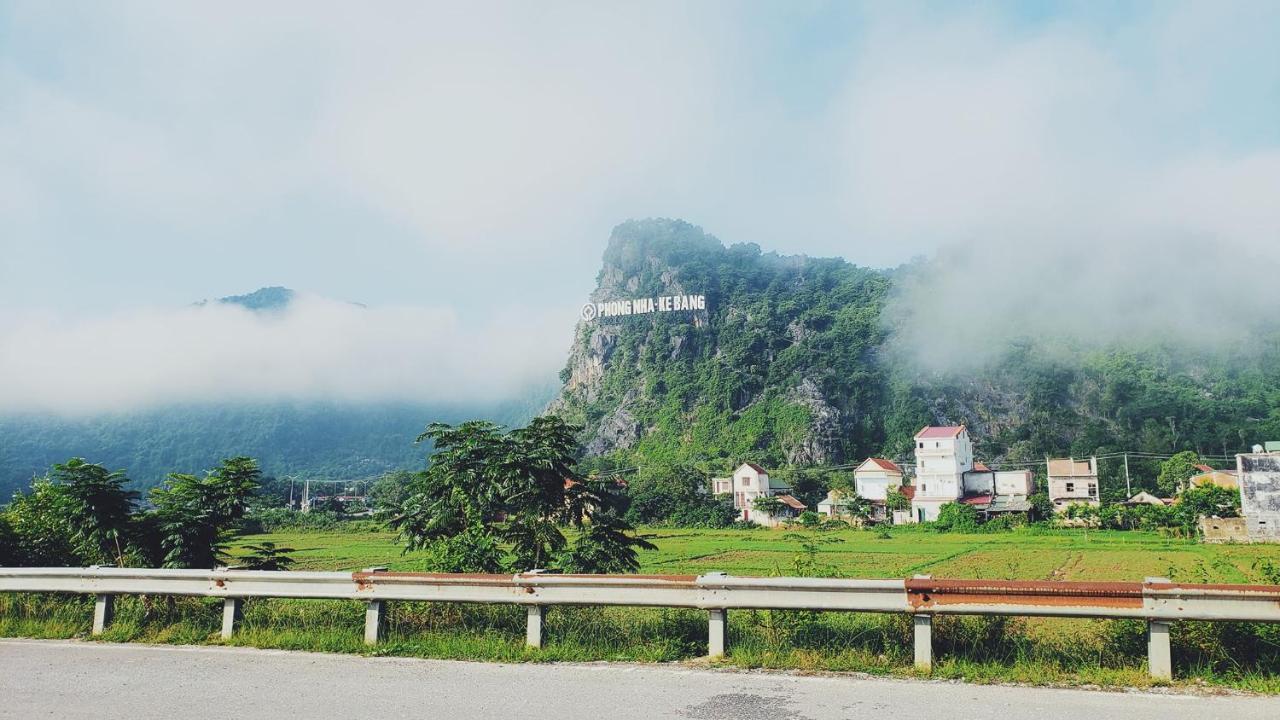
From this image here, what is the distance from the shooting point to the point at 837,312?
189000 mm

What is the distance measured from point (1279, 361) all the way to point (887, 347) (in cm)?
6365

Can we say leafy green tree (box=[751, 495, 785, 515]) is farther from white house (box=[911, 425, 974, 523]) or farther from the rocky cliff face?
the rocky cliff face

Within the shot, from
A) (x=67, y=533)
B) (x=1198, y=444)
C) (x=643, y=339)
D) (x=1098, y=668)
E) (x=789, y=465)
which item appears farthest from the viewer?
(x=643, y=339)

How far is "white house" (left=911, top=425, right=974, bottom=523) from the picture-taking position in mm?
91562

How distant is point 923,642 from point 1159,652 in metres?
1.84

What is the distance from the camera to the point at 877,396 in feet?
493

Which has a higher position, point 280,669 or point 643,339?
point 643,339

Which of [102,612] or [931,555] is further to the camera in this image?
[931,555]

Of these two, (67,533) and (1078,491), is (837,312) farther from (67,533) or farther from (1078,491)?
(67,533)

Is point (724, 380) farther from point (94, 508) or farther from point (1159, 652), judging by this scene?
point (1159, 652)

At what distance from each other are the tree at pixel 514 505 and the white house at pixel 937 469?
3355 inches

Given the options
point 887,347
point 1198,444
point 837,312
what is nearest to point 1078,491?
point 1198,444

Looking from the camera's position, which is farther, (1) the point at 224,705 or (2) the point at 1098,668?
(2) the point at 1098,668

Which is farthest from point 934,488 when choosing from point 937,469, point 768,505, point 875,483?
point 768,505
